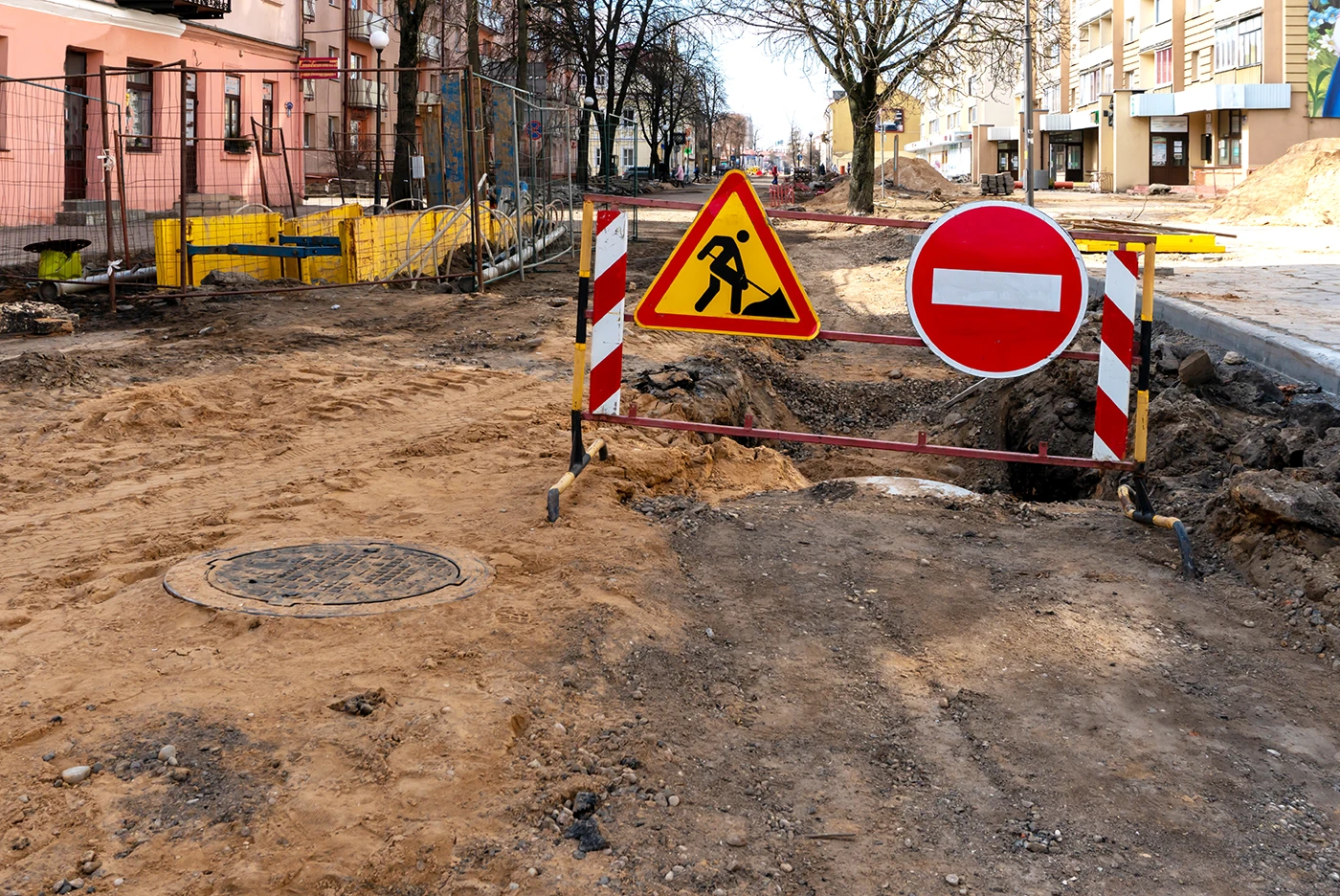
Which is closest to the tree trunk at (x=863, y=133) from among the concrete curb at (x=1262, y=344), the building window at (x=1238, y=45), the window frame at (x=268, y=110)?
the window frame at (x=268, y=110)

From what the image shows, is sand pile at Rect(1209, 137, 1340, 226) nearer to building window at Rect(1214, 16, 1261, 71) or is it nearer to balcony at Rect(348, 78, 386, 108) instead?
building window at Rect(1214, 16, 1261, 71)

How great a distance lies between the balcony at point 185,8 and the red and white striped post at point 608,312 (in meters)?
23.0

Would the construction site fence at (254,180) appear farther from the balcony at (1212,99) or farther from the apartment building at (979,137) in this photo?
the apartment building at (979,137)

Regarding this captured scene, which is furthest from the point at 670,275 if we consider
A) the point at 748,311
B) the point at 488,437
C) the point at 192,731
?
the point at 192,731

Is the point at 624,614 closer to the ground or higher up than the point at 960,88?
closer to the ground

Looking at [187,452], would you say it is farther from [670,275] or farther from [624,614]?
[624,614]

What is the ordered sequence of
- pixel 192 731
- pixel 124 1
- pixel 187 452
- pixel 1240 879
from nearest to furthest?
pixel 1240 879
pixel 192 731
pixel 187 452
pixel 124 1

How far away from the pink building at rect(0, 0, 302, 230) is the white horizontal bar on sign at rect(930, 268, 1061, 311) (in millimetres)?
13410

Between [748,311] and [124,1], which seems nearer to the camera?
[748,311]

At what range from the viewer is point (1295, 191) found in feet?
98.3

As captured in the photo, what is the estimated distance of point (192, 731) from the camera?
3314mm

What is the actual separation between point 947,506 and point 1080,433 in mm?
2948

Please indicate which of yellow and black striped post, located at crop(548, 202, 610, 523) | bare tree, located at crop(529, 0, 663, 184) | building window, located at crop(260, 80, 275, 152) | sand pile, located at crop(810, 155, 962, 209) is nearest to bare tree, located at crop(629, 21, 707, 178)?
bare tree, located at crop(529, 0, 663, 184)

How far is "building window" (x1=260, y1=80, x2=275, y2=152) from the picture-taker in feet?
99.0
